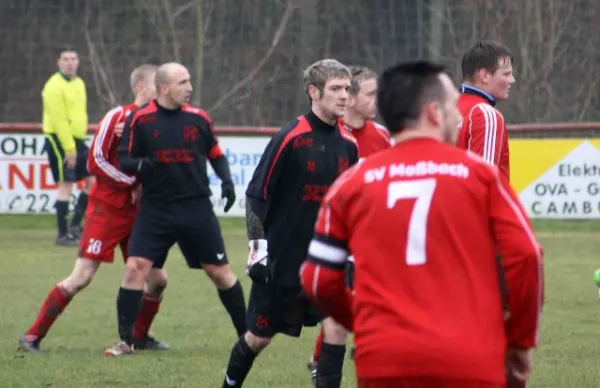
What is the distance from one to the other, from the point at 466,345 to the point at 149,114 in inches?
203

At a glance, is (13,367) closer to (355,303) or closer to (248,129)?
(355,303)

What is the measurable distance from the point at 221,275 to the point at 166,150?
0.87 m

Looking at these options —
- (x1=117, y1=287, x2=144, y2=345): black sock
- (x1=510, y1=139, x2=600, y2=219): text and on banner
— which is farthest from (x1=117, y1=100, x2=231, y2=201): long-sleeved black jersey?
(x1=510, y1=139, x2=600, y2=219): text and on banner

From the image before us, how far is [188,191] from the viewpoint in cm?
884

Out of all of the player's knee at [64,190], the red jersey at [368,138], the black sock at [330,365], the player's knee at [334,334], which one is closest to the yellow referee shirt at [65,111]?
the player's knee at [64,190]

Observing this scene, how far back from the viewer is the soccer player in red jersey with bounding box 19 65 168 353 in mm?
9094

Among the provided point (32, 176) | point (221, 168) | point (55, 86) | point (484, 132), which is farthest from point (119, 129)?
point (32, 176)

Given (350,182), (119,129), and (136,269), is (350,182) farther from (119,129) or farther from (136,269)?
(119,129)

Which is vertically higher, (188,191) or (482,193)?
(482,193)

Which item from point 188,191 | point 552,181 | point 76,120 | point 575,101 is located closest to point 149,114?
point 188,191

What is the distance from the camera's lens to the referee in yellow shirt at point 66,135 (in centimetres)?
1606

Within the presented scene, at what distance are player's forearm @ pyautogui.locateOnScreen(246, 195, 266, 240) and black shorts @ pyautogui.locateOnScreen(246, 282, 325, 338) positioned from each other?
30 centimetres

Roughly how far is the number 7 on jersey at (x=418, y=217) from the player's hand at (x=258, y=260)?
9.10ft

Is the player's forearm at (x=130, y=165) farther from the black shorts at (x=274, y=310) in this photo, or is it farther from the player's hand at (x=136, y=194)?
the black shorts at (x=274, y=310)
